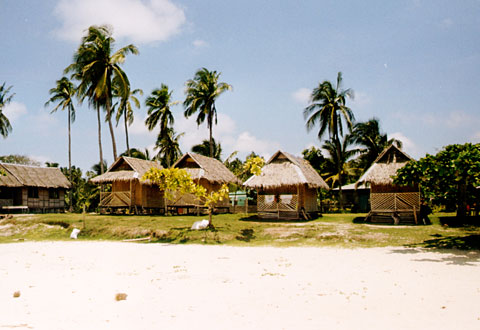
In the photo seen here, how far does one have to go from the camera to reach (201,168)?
22766mm

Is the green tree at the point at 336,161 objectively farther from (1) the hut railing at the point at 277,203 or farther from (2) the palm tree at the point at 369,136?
(1) the hut railing at the point at 277,203

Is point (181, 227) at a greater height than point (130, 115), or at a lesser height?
lesser

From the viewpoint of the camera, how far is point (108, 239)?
16.4 meters

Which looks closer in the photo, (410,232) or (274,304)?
(274,304)

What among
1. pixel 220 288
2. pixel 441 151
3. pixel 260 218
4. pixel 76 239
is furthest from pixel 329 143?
pixel 220 288

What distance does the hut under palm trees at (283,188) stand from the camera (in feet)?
66.5

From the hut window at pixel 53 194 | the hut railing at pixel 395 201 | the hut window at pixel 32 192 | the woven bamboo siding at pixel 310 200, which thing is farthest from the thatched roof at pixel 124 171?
the hut railing at pixel 395 201

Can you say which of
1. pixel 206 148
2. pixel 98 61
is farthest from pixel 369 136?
pixel 98 61

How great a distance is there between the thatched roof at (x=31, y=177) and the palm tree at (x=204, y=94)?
10.8 meters

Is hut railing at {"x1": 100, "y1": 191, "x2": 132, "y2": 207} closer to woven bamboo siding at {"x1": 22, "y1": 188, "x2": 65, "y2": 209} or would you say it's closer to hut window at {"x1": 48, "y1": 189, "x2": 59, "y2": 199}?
woven bamboo siding at {"x1": 22, "y1": 188, "x2": 65, "y2": 209}

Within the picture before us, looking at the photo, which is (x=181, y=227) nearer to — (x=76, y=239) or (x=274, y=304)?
(x=76, y=239)

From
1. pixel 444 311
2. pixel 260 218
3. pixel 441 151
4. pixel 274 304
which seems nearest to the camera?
pixel 444 311

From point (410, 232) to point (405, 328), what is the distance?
35.9 ft

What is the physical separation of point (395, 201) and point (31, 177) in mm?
23769
